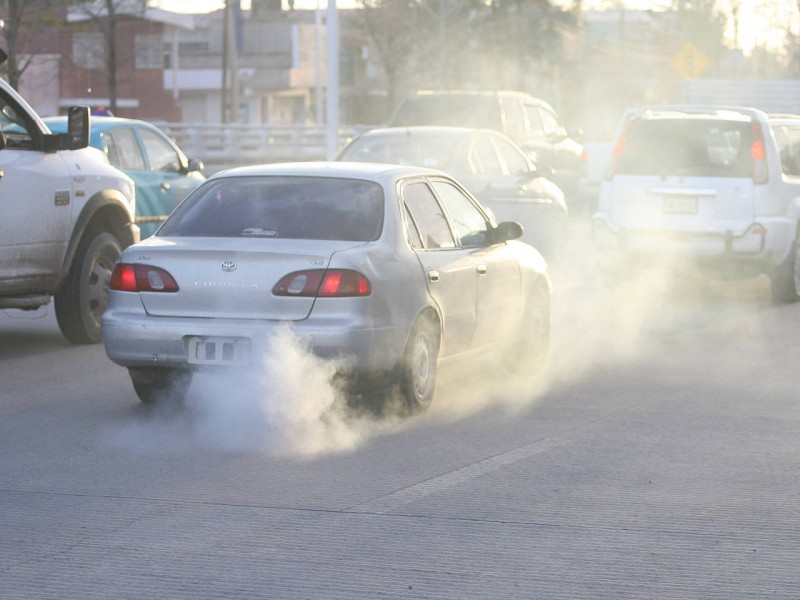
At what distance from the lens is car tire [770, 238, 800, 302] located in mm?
15562

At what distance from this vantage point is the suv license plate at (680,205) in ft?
50.8

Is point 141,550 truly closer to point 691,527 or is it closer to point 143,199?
point 691,527

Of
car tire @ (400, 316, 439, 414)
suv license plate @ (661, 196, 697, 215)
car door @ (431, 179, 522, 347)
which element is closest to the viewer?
car tire @ (400, 316, 439, 414)

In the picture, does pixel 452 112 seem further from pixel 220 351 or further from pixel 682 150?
pixel 220 351

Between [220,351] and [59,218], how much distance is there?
12.8ft

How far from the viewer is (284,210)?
9156mm

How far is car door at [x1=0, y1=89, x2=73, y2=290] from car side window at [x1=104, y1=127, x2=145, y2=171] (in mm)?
3796

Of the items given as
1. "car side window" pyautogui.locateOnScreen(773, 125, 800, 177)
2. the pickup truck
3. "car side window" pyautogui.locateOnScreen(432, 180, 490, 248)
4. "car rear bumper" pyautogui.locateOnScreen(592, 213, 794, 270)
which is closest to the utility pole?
"car side window" pyautogui.locateOnScreen(773, 125, 800, 177)

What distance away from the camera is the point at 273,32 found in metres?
86.9

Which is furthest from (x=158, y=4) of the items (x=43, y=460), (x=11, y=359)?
(x=43, y=460)

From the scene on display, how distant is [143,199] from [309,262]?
7.65 metres

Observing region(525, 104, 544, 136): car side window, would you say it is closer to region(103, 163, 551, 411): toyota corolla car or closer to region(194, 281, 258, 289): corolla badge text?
region(103, 163, 551, 411): toyota corolla car

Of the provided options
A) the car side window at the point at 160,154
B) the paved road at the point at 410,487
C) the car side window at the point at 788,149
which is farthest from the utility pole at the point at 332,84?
the paved road at the point at 410,487

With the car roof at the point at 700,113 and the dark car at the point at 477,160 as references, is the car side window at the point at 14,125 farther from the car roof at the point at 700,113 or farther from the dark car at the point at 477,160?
the car roof at the point at 700,113
